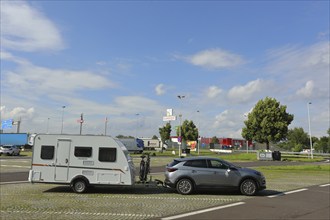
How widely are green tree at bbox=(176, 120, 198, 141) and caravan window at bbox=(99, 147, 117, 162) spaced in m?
72.8

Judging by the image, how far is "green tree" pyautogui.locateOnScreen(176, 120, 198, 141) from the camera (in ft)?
283

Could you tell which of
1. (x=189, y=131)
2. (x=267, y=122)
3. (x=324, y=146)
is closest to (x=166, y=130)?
(x=189, y=131)

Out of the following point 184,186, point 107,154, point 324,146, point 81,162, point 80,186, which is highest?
point 324,146

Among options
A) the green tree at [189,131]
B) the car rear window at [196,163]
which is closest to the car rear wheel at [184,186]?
the car rear window at [196,163]

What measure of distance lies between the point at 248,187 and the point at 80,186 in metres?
6.81

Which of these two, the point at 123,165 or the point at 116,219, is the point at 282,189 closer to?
the point at 123,165

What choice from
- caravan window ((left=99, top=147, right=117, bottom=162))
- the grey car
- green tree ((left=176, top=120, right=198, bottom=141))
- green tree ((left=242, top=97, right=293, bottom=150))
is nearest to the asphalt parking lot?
the grey car

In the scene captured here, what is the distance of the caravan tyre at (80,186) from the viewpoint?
1356cm

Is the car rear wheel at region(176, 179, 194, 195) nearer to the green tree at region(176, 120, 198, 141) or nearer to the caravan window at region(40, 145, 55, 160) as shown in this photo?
the caravan window at region(40, 145, 55, 160)

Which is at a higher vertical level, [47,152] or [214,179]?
[47,152]

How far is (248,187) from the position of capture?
13.4 meters

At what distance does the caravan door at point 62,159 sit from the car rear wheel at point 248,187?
7182mm

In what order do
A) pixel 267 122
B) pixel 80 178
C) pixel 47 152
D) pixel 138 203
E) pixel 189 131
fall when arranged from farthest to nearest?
pixel 189 131
pixel 267 122
pixel 47 152
pixel 80 178
pixel 138 203

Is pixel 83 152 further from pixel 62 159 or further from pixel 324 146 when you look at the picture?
pixel 324 146
